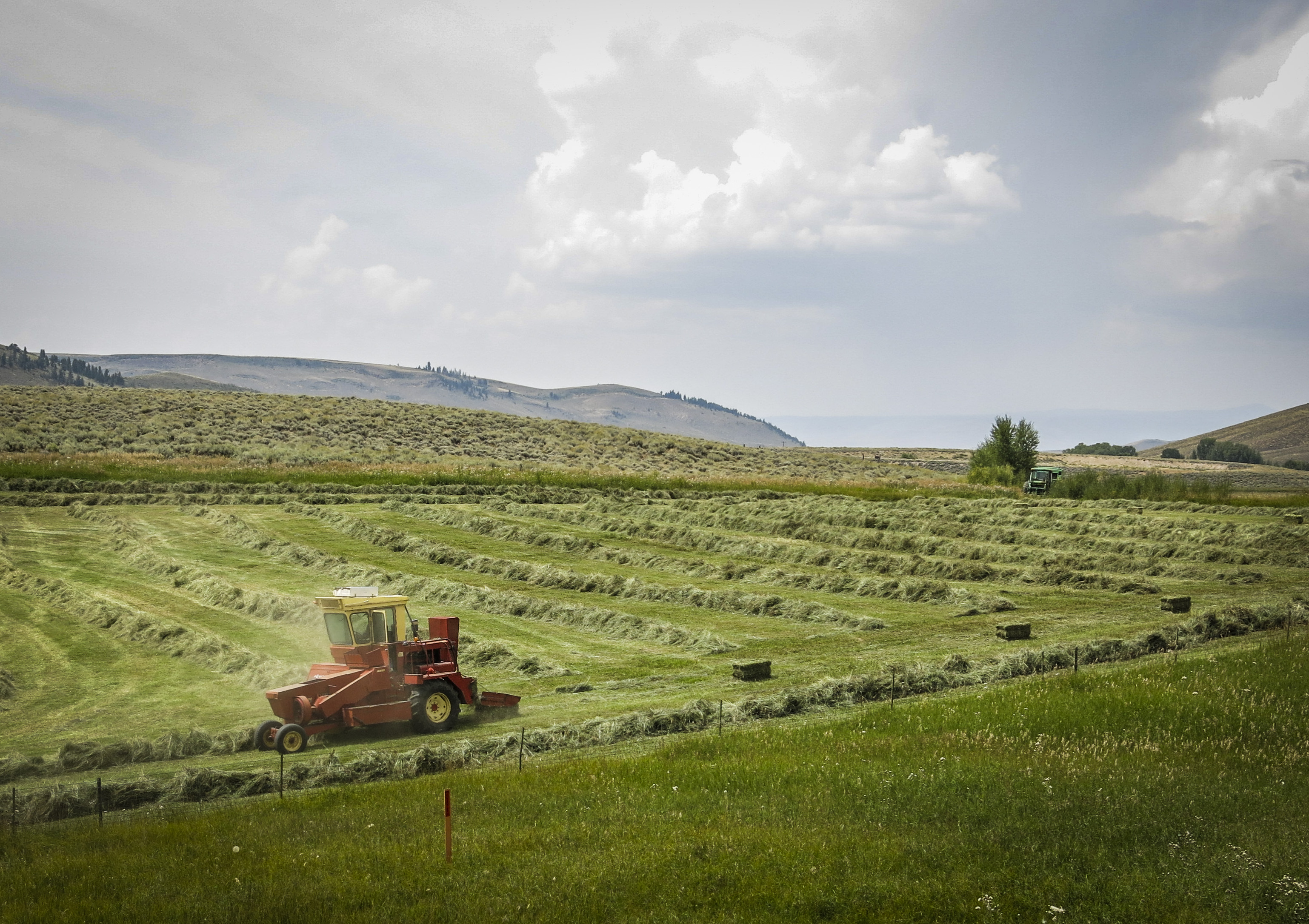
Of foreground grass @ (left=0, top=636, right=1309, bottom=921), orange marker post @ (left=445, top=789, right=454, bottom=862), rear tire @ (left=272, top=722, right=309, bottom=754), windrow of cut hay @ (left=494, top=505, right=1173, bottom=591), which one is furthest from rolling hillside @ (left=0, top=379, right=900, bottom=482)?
orange marker post @ (left=445, top=789, right=454, bottom=862)

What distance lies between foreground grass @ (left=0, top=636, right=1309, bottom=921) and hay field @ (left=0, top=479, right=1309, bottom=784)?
3.31 meters

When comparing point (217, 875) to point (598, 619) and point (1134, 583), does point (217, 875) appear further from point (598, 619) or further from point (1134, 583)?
point (1134, 583)

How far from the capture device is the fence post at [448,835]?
31.5 feet

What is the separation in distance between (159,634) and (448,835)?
16568 millimetres

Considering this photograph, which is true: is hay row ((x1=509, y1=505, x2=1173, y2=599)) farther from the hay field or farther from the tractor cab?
the tractor cab

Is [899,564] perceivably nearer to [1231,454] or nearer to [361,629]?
[361,629]

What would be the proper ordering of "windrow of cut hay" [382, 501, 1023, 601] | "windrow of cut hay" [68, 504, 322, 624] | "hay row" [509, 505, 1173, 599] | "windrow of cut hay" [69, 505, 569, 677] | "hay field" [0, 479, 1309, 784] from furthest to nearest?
"hay row" [509, 505, 1173, 599] < "windrow of cut hay" [382, 501, 1023, 601] < "windrow of cut hay" [68, 504, 322, 624] < "windrow of cut hay" [69, 505, 569, 677] < "hay field" [0, 479, 1309, 784]

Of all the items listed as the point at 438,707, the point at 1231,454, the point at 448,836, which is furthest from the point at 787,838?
the point at 1231,454

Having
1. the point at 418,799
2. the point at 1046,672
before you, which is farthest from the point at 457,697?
the point at 1046,672

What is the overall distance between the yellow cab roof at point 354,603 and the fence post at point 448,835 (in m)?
7.63

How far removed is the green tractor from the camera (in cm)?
7131

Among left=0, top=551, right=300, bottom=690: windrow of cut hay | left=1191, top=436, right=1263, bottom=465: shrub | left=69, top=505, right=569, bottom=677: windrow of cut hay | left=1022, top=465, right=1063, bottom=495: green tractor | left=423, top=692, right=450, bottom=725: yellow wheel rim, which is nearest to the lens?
left=423, top=692, right=450, bottom=725: yellow wheel rim

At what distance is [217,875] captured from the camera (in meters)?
9.95

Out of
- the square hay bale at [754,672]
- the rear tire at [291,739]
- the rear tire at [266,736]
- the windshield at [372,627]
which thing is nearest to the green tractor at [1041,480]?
the square hay bale at [754,672]
